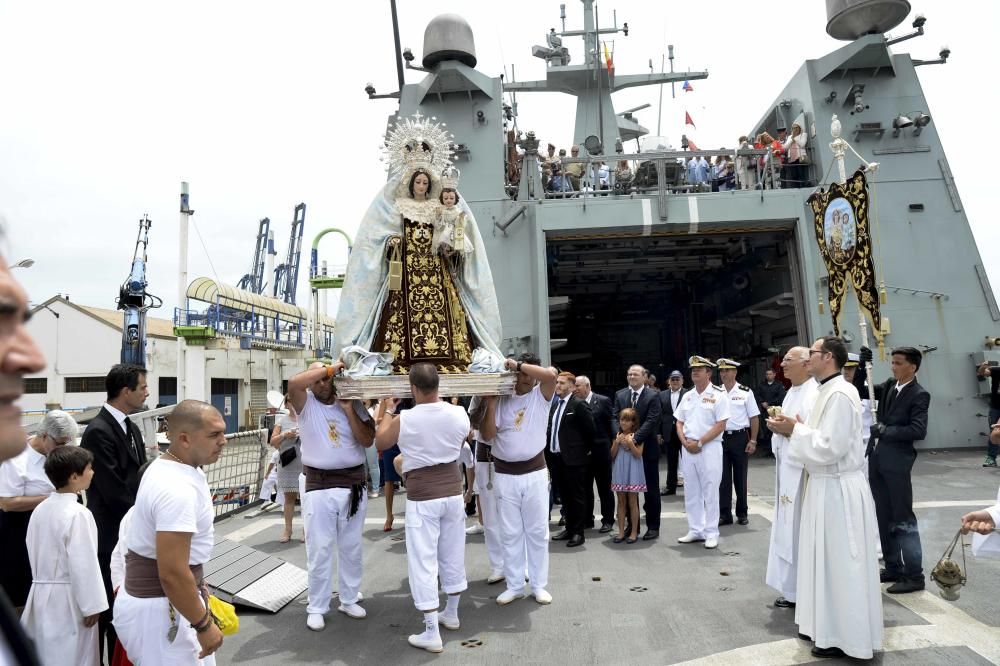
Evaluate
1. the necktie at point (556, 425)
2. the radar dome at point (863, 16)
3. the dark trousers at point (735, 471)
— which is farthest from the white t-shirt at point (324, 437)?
the radar dome at point (863, 16)

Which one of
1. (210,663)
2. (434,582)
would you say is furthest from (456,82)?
(210,663)

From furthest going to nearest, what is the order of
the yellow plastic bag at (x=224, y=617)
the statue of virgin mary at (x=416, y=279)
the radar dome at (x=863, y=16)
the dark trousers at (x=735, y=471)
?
the radar dome at (x=863, y=16), the dark trousers at (x=735, y=471), the statue of virgin mary at (x=416, y=279), the yellow plastic bag at (x=224, y=617)

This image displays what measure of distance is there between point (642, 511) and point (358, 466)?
198 inches

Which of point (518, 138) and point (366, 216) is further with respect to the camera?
point (518, 138)

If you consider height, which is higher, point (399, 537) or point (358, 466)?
point (358, 466)

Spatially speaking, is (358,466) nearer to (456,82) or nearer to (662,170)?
(662,170)

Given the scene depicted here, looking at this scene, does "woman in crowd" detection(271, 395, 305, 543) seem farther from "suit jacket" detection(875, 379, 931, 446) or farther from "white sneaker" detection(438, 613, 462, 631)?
"suit jacket" detection(875, 379, 931, 446)

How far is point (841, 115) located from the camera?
557 inches

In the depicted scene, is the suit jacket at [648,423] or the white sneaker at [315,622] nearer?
the white sneaker at [315,622]

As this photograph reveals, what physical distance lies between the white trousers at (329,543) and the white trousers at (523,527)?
1161 millimetres

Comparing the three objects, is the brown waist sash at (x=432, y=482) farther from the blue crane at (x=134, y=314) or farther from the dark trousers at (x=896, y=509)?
the blue crane at (x=134, y=314)

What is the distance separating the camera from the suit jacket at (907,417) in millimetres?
5113

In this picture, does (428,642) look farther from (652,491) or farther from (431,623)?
(652,491)

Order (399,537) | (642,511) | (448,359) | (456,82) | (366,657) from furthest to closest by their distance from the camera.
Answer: (456,82) → (642,511) → (399,537) → (448,359) → (366,657)
